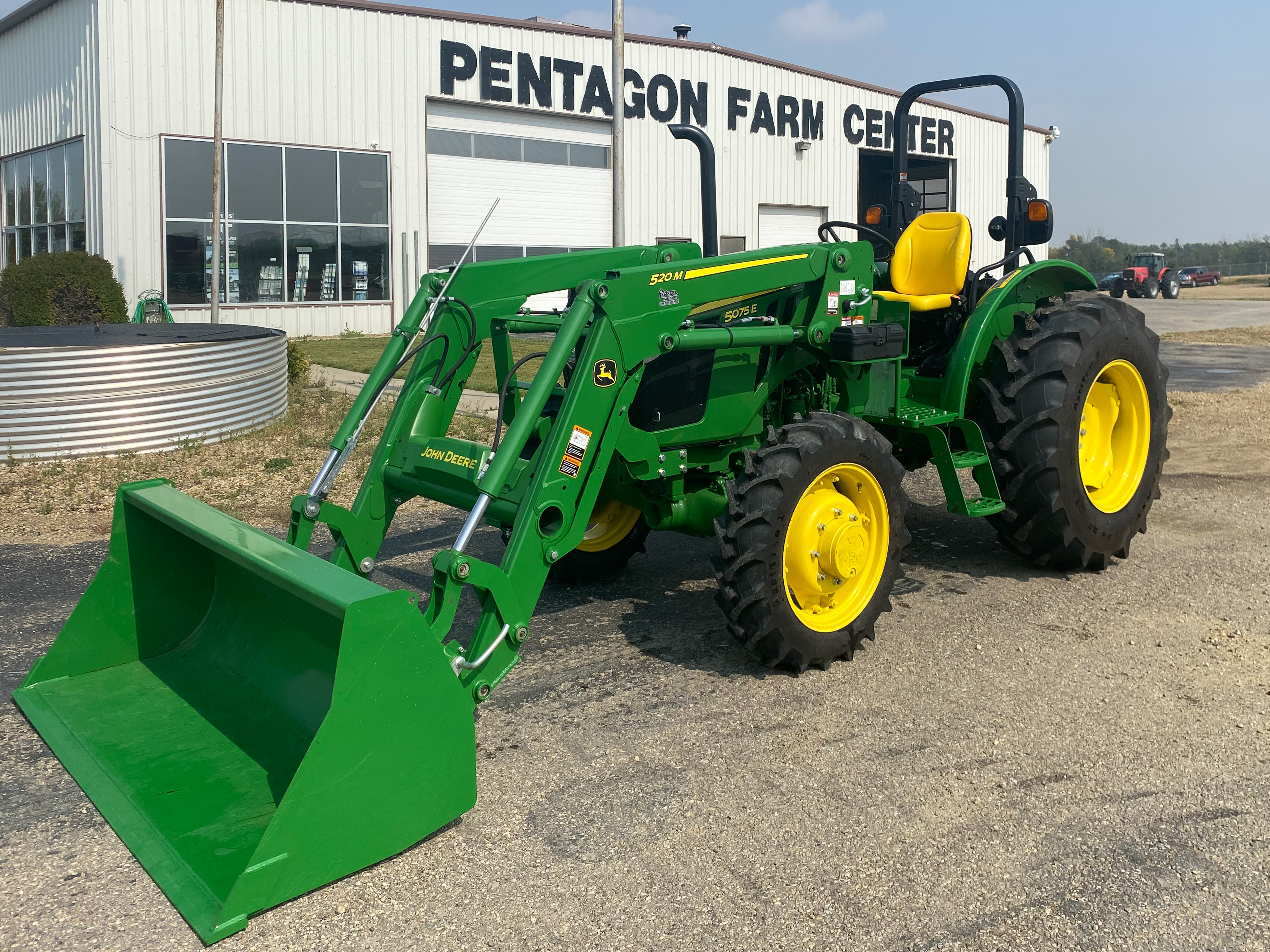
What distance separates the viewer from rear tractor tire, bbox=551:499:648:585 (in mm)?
6047

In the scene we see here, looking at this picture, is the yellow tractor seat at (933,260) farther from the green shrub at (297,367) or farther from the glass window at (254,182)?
the glass window at (254,182)

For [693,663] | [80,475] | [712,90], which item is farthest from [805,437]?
[712,90]

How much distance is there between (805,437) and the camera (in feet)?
15.6

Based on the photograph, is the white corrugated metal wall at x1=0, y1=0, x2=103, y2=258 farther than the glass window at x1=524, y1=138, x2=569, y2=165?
No

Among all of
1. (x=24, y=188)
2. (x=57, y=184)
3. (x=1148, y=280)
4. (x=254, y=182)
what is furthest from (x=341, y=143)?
(x=1148, y=280)

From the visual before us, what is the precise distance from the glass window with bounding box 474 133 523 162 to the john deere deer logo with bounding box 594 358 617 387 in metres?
20.3

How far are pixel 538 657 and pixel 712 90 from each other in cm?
2400

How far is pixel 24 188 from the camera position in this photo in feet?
74.3

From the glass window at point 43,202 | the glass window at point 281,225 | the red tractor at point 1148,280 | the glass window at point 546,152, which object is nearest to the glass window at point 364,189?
the glass window at point 281,225

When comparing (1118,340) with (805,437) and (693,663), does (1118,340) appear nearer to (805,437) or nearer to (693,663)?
(805,437)

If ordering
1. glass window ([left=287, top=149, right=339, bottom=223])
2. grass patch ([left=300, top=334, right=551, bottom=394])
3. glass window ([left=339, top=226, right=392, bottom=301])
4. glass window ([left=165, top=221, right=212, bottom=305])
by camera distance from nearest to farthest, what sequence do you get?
1. grass patch ([left=300, top=334, right=551, bottom=394])
2. glass window ([left=165, top=221, right=212, bottom=305])
3. glass window ([left=287, top=149, right=339, bottom=223])
4. glass window ([left=339, top=226, right=392, bottom=301])

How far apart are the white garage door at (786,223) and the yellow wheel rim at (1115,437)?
904 inches

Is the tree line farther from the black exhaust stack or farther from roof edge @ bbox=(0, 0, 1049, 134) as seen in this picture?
the black exhaust stack

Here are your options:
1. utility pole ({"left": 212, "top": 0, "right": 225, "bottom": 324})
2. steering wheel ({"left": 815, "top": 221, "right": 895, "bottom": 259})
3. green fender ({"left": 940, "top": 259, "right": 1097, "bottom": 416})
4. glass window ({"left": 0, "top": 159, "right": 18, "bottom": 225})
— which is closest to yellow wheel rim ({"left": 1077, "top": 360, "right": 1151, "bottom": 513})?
green fender ({"left": 940, "top": 259, "right": 1097, "bottom": 416})
